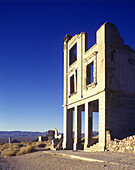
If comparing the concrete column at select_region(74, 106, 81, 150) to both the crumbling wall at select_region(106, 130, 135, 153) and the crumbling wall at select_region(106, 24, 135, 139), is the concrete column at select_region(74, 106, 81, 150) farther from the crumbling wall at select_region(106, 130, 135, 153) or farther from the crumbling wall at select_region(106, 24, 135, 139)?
the crumbling wall at select_region(106, 130, 135, 153)

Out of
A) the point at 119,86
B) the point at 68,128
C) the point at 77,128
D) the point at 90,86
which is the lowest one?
the point at 68,128

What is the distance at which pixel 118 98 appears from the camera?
53.2 feet

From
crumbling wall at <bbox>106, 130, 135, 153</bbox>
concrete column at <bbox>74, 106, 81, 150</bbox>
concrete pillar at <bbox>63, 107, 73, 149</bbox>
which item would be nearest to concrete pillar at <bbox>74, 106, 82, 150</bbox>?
concrete column at <bbox>74, 106, 81, 150</bbox>

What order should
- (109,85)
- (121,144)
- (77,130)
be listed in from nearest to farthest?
(121,144), (109,85), (77,130)

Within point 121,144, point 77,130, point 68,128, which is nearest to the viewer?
point 121,144

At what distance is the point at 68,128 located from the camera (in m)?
23.0

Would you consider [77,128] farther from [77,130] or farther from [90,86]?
[90,86]

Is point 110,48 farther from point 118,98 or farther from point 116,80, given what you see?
point 118,98

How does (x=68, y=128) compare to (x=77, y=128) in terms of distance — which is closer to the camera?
(x=77, y=128)

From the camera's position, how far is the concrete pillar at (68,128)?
900 inches

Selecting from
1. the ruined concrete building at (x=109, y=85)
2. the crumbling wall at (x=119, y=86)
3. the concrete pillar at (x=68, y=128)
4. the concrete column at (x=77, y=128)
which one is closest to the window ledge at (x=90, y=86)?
the ruined concrete building at (x=109, y=85)

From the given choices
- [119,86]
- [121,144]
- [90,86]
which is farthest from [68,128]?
[121,144]

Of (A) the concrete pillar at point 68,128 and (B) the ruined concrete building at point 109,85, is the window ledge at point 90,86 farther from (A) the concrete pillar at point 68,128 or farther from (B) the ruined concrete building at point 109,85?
(A) the concrete pillar at point 68,128

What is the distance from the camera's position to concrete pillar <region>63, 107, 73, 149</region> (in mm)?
22864
